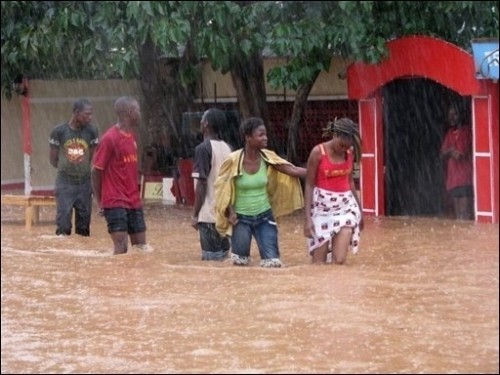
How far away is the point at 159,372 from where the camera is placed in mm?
7352

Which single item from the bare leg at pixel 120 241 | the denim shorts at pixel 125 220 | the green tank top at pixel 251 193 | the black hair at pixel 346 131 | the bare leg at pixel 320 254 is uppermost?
the black hair at pixel 346 131

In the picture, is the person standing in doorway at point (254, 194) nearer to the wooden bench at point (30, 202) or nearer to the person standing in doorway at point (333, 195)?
the person standing in doorway at point (333, 195)

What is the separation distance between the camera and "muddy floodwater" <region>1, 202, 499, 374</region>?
757 cm

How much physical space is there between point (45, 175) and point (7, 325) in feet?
Result: 39.2

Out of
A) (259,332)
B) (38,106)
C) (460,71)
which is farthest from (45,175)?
(259,332)

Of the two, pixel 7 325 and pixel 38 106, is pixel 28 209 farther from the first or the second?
pixel 7 325

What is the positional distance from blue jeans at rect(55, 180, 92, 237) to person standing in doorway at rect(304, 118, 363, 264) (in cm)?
394

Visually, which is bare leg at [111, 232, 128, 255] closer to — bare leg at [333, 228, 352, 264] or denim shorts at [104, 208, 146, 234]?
denim shorts at [104, 208, 146, 234]

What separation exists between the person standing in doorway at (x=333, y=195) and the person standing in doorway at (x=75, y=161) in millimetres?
3807

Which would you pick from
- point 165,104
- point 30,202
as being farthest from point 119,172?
point 165,104

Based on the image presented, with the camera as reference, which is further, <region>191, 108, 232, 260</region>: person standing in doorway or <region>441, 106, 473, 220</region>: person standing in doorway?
<region>441, 106, 473, 220</region>: person standing in doorway

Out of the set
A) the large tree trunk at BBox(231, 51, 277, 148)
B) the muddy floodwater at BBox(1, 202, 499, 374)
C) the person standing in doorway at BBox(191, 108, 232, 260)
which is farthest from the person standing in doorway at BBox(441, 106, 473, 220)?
the person standing in doorway at BBox(191, 108, 232, 260)

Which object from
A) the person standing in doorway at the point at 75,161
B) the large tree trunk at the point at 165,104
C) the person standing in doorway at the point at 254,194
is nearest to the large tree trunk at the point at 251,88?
the large tree trunk at the point at 165,104

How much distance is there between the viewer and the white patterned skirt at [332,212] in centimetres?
1055
